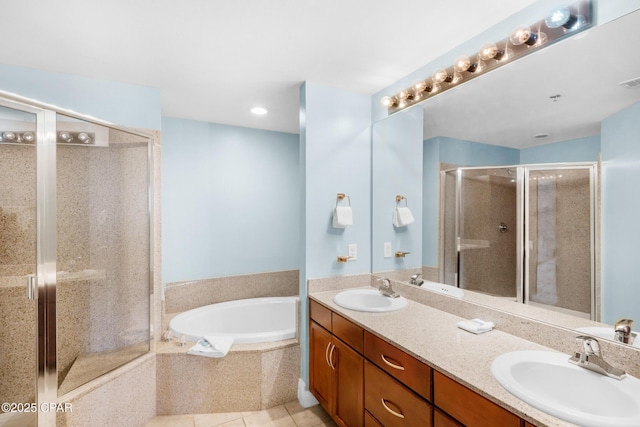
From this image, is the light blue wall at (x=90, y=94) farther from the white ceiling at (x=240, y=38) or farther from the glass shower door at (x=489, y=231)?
the glass shower door at (x=489, y=231)

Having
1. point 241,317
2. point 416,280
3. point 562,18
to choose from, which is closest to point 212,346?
point 241,317

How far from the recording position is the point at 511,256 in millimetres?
1504

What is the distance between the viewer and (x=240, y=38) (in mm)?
1632

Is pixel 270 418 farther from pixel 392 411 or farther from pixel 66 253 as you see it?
pixel 66 253

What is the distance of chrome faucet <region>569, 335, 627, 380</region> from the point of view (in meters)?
1.01

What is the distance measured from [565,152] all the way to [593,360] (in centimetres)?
83

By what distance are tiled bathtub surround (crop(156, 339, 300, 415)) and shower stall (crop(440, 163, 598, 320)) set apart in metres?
1.46

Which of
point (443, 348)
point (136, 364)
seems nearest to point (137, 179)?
point (136, 364)

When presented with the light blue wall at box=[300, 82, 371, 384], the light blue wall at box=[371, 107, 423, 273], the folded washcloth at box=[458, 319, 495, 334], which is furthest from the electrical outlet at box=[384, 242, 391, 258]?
the folded washcloth at box=[458, 319, 495, 334]

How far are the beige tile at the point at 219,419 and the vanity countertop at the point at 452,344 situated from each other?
1083 mm

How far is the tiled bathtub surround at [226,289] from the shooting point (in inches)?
112

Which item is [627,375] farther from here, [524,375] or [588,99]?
[588,99]

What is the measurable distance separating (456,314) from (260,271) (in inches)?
85.8

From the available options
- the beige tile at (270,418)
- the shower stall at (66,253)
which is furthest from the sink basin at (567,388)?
the shower stall at (66,253)
